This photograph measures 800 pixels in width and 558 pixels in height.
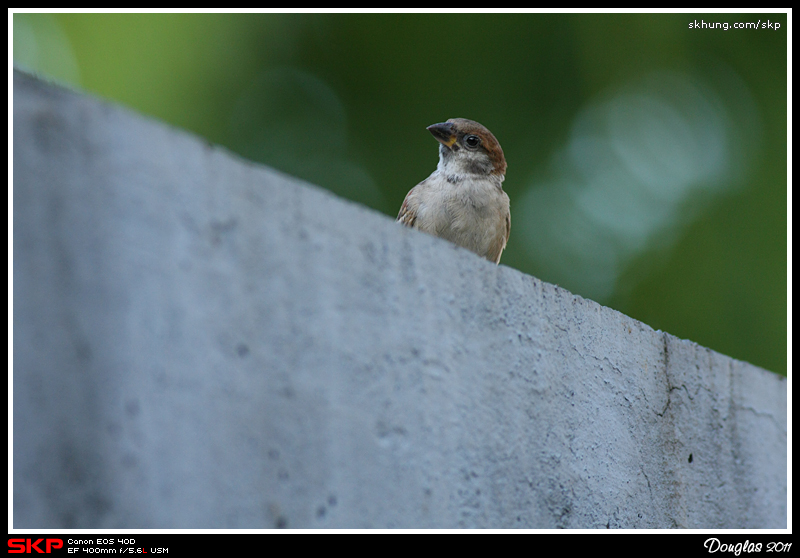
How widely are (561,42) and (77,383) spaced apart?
716 centimetres

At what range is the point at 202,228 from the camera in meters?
1.48

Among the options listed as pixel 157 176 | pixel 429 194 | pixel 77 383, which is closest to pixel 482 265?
pixel 157 176

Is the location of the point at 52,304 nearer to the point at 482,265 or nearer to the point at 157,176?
the point at 157,176

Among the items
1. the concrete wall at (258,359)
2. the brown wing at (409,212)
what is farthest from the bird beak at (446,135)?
the concrete wall at (258,359)
